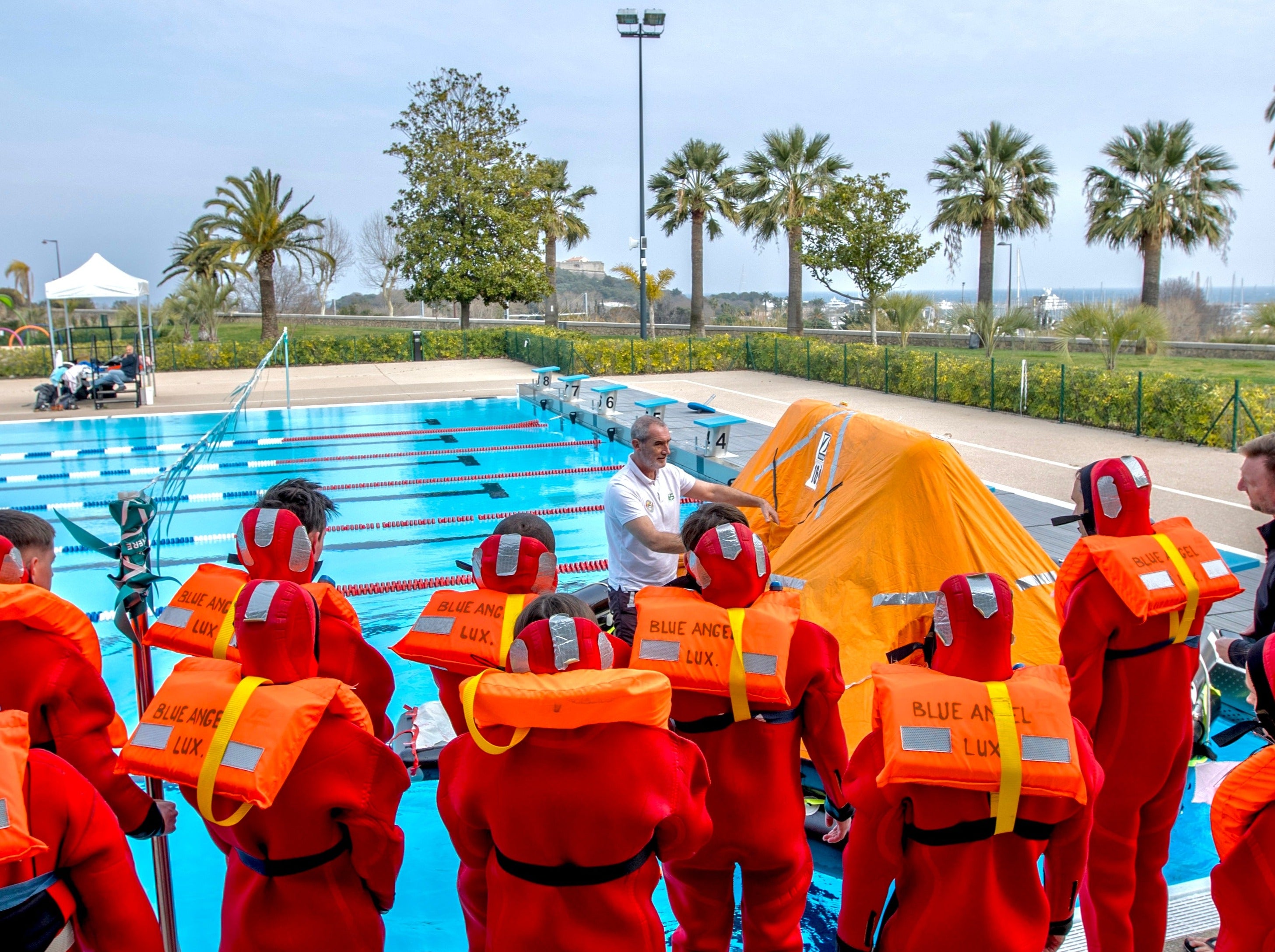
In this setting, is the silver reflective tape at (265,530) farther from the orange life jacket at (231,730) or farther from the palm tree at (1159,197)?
the palm tree at (1159,197)

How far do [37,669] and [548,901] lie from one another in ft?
5.40

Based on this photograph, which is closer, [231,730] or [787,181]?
[231,730]

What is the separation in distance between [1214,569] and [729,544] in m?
1.71

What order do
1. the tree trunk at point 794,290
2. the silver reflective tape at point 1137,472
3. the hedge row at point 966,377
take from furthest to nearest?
the tree trunk at point 794,290, the hedge row at point 966,377, the silver reflective tape at point 1137,472

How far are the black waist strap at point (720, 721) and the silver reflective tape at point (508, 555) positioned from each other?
2.52 feet

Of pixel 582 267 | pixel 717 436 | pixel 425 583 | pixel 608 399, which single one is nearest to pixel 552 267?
pixel 608 399

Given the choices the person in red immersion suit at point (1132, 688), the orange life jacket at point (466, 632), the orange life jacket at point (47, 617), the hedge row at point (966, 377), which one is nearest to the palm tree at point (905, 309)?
the hedge row at point (966, 377)

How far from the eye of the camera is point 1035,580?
5.39m

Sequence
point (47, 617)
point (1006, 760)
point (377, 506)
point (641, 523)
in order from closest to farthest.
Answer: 1. point (1006, 760)
2. point (47, 617)
3. point (641, 523)
4. point (377, 506)

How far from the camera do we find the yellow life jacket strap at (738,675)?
2.74 meters

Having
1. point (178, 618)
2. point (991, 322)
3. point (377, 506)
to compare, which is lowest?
point (377, 506)

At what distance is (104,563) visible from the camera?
9828 mm

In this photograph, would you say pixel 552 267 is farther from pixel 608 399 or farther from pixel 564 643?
pixel 564 643

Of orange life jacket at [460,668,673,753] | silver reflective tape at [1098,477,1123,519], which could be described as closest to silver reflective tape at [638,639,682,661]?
orange life jacket at [460,668,673,753]
